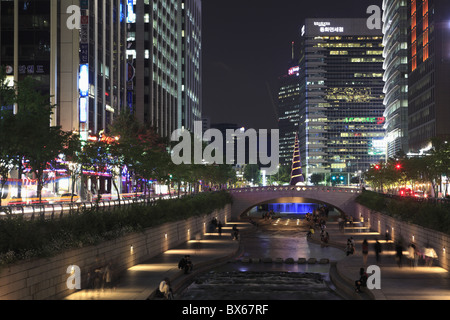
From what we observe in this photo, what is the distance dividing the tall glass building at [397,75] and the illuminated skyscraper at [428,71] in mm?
14349

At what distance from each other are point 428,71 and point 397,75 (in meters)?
36.5

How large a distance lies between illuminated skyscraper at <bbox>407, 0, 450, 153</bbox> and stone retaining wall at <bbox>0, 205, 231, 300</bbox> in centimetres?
7618

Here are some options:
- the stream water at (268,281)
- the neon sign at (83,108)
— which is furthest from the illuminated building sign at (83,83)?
the stream water at (268,281)

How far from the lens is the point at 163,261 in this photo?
1463 inches

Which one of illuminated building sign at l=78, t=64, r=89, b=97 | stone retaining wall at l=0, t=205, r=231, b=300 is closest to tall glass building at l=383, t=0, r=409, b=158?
illuminated building sign at l=78, t=64, r=89, b=97

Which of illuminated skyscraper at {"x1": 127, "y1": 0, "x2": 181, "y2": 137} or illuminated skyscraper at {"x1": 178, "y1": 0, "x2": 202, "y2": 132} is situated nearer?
illuminated skyscraper at {"x1": 127, "y1": 0, "x2": 181, "y2": 137}

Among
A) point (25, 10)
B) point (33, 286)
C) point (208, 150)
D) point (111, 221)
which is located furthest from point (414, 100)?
point (33, 286)

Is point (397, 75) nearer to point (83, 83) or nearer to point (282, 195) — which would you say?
point (282, 195)

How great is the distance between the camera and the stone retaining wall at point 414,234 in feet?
107

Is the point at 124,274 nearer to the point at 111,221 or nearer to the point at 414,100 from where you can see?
the point at 111,221

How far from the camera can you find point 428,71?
4643 inches

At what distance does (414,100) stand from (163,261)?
4183 inches

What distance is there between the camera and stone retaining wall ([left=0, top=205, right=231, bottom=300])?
1966cm

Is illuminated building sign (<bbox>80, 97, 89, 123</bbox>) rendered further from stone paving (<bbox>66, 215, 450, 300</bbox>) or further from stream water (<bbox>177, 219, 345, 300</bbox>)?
stream water (<bbox>177, 219, 345, 300</bbox>)
